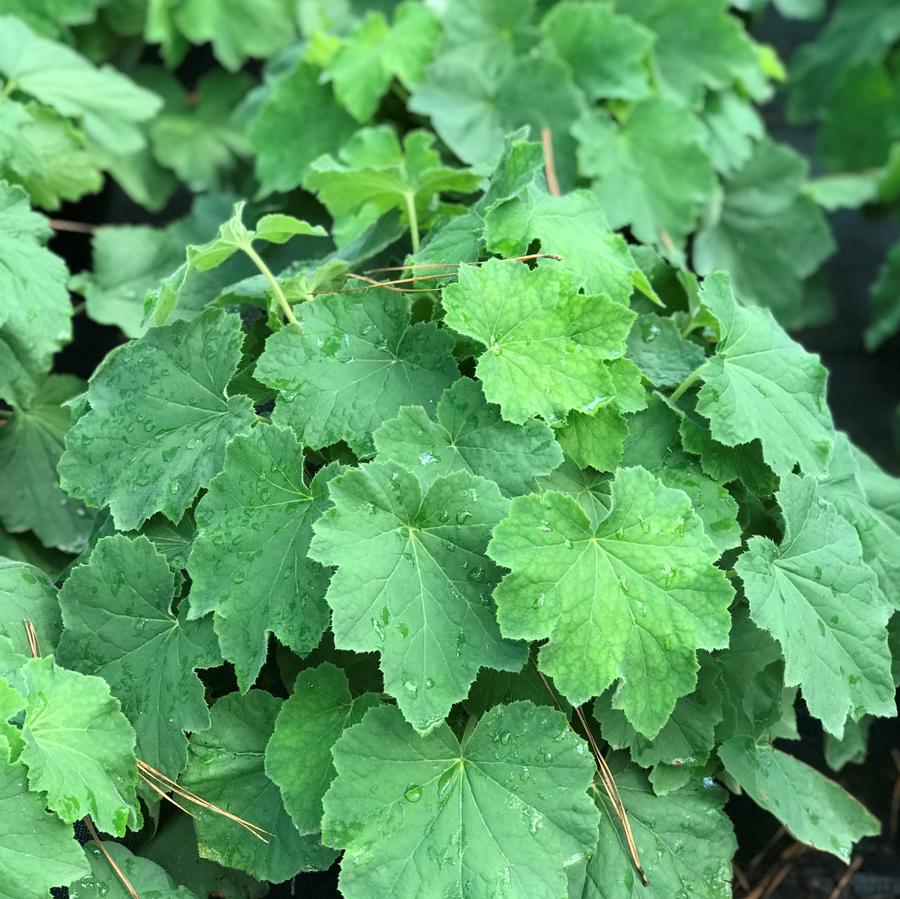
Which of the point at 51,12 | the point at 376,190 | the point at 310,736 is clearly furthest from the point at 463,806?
the point at 51,12

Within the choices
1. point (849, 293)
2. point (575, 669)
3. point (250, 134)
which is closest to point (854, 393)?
point (849, 293)

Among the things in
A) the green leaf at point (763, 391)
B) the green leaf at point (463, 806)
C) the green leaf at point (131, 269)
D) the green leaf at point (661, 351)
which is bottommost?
the green leaf at point (131, 269)

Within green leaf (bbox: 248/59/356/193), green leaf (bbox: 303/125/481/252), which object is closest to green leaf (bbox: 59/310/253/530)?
green leaf (bbox: 303/125/481/252)

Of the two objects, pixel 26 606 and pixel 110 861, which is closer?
pixel 110 861

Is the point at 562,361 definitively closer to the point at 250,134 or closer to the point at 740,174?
the point at 250,134

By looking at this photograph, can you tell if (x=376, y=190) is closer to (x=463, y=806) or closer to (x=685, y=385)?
(x=685, y=385)

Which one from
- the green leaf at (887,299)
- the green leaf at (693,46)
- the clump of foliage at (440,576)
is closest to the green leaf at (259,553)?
the clump of foliage at (440,576)

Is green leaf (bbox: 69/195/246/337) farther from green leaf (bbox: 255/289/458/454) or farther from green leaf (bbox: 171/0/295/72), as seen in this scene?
green leaf (bbox: 171/0/295/72)

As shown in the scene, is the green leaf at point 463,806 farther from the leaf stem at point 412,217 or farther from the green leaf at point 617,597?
the leaf stem at point 412,217
